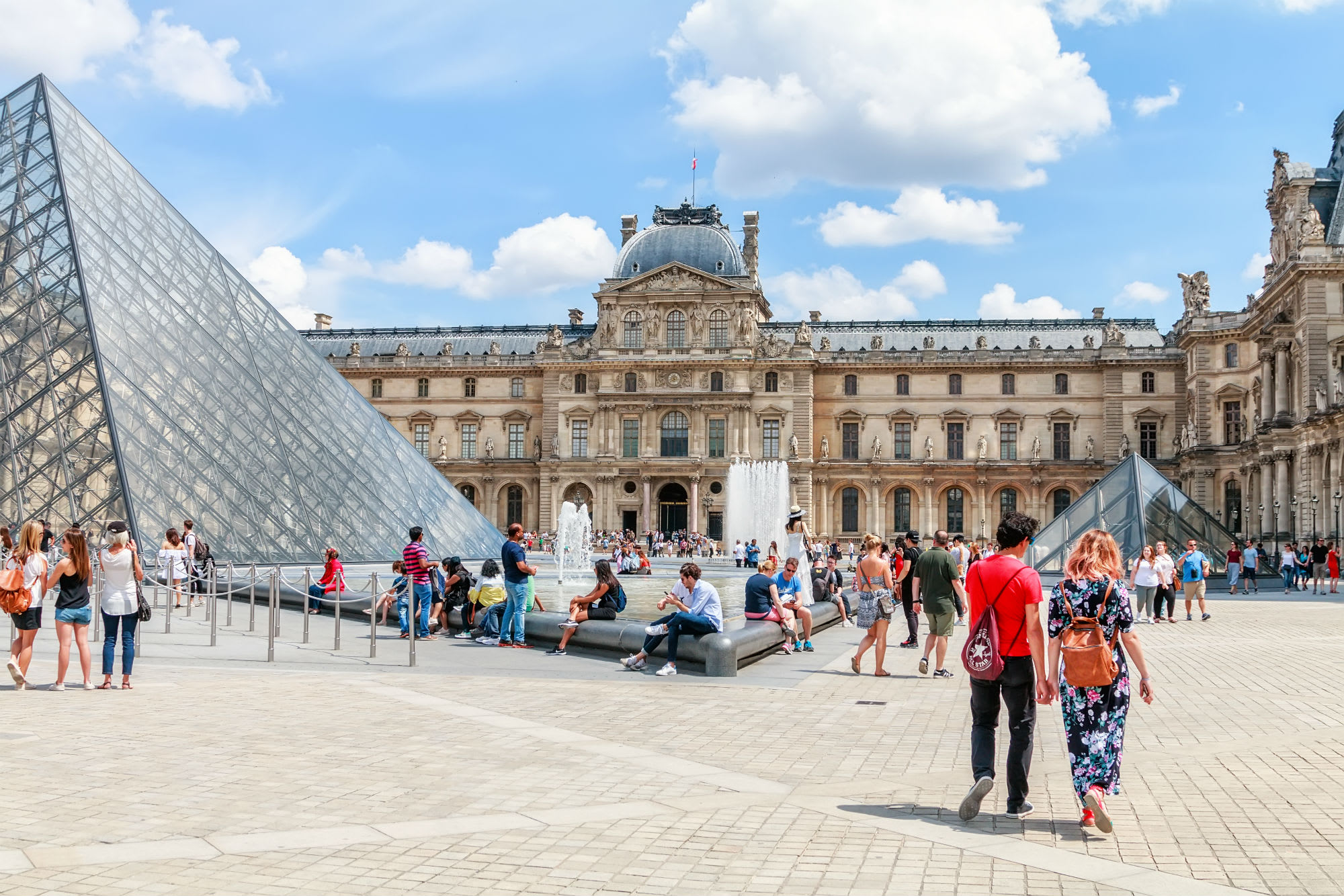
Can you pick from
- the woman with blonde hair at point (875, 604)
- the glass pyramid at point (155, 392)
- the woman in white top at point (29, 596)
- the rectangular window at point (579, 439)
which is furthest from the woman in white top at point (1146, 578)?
the rectangular window at point (579, 439)

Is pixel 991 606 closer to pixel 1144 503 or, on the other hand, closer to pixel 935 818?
pixel 935 818

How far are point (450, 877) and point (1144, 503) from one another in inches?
1113

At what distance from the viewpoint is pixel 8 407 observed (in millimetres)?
19672

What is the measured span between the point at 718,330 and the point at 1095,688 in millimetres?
52020

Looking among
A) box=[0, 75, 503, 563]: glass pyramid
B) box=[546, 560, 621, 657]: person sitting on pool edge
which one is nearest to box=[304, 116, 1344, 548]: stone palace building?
box=[0, 75, 503, 563]: glass pyramid

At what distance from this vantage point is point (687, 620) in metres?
11.8

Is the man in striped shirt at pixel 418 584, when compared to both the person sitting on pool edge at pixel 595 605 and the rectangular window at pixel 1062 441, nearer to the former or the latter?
the person sitting on pool edge at pixel 595 605

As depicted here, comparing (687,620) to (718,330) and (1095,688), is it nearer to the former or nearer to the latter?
(1095,688)

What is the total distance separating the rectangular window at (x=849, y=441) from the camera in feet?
193

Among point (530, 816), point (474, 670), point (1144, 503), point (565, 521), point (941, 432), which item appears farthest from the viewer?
point (941, 432)

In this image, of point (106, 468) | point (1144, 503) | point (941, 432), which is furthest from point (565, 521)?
point (106, 468)

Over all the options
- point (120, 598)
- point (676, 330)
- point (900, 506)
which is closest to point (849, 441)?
point (900, 506)

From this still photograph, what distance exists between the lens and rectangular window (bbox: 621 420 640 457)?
58469 millimetres

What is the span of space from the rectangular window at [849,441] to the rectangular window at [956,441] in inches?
172
